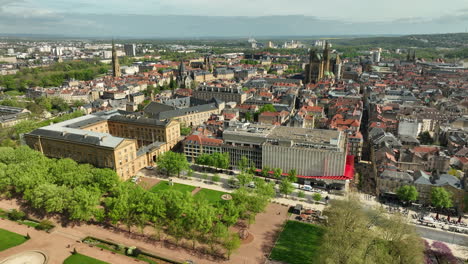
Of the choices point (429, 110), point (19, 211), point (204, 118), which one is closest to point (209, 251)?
point (19, 211)

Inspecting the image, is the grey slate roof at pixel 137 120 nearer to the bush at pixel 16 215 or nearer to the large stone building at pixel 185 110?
the large stone building at pixel 185 110

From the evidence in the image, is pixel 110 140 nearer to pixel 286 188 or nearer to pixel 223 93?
pixel 286 188

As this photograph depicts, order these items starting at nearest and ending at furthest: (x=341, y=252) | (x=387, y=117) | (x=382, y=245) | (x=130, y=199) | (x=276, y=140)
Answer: (x=341, y=252) → (x=382, y=245) → (x=130, y=199) → (x=276, y=140) → (x=387, y=117)

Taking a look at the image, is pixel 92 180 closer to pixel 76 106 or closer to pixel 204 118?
pixel 204 118

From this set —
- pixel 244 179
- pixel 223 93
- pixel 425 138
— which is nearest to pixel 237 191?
pixel 244 179

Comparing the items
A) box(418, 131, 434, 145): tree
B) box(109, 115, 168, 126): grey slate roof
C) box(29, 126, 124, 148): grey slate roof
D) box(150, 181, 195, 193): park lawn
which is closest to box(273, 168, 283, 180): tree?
box(150, 181, 195, 193): park lawn

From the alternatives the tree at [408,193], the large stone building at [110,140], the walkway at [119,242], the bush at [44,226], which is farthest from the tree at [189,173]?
the tree at [408,193]
